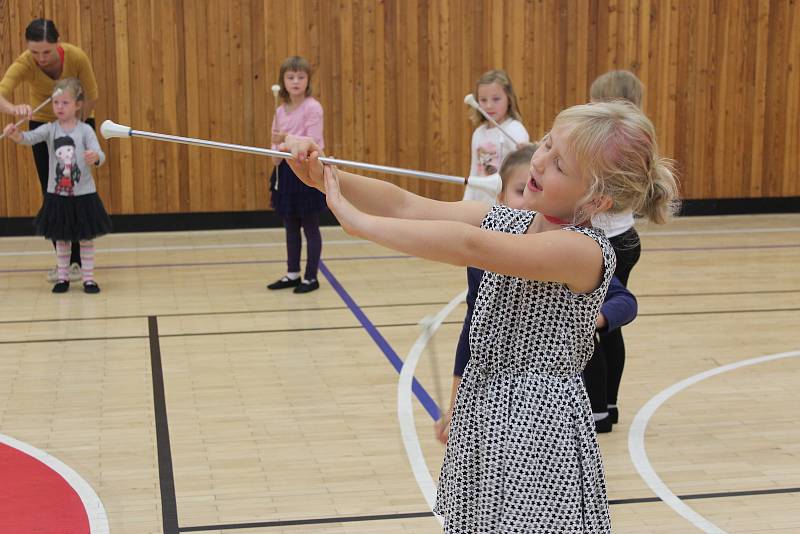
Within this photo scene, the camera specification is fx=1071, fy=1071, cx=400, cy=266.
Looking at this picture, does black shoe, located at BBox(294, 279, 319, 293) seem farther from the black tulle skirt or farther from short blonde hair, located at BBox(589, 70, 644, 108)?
short blonde hair, located at BBox(589, 70, 644, 108)

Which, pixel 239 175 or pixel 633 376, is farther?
pixel 239 175

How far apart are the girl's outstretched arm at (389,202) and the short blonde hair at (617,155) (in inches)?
11.8

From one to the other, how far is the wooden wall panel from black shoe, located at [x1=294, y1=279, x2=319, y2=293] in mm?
2230

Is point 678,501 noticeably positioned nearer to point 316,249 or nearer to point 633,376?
point 633,376

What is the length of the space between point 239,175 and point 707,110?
4024mm

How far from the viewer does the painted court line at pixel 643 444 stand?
3223mm

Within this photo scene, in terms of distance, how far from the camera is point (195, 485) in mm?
3447

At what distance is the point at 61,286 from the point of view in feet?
20.7

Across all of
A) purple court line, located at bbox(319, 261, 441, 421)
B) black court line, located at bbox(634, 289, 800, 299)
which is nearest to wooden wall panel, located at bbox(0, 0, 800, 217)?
purple court line, located at bbox(319, 261, 441, 421)

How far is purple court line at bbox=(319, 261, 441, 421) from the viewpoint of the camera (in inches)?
168

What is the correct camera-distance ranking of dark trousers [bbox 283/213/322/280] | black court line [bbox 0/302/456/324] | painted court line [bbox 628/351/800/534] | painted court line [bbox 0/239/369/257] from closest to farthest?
painted court line [bbox 628/351/800/534] → black court line [bbox 0/302/456/324] → dark trousers [bbox 283/213/322/280] → painted court line [bbox 0/239/369/257]

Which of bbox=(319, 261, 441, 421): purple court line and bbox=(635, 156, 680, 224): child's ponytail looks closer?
bbox=(635, 156, 680, 224): child's ponytail

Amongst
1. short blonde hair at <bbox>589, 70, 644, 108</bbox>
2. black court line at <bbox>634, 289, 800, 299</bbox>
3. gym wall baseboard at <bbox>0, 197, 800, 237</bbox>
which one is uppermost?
short blonde hair at <bbox>589, 70, 644, 108</bbox>

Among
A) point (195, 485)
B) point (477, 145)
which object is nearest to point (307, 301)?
point (477, 145)
